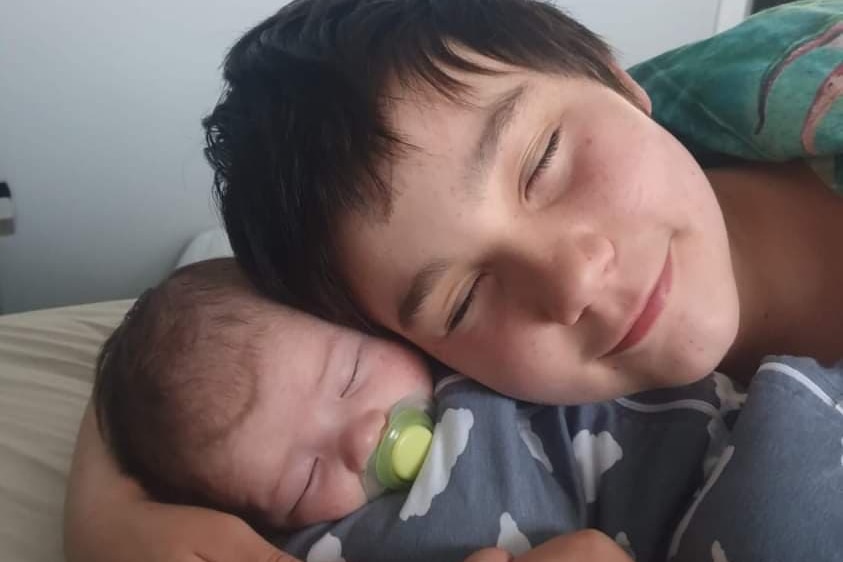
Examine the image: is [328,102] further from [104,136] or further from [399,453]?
[104,136]

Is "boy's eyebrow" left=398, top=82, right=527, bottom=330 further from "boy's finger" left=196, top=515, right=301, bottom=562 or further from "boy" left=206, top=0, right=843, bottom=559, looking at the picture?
"boy's finger" left=196, top=515, right=301, bottom=562

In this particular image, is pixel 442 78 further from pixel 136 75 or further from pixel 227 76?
pixel 136 75

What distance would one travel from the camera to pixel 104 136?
1798 millimetres

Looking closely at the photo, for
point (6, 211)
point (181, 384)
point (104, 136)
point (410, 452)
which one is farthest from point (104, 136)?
point (410, 452)

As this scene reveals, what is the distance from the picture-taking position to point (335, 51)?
81 centimetres

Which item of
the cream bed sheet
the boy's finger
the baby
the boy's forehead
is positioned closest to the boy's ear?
the boy's forehead

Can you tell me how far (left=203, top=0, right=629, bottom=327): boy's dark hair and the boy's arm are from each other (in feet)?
0.64

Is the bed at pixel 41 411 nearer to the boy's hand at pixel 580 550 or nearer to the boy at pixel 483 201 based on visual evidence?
the boy at pixel 483 201

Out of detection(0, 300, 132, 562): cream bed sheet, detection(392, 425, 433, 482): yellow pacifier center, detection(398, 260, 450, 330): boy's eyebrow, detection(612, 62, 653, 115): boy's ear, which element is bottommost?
detection(0, 300, 132, 562): cream bed sheet

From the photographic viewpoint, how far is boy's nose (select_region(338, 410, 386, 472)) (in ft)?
2.67

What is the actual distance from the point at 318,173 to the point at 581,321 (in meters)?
0.23

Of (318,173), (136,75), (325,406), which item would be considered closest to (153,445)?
(325,406)

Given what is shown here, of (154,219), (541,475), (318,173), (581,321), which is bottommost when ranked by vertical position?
(154,219)

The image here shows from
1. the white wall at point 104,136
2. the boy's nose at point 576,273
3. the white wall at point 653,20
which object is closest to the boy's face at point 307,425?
the boy's nose at point 576,273
